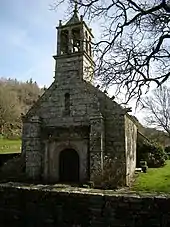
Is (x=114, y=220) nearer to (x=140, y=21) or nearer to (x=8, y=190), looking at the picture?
(x=8, y=190)

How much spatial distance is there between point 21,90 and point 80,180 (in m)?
51.1

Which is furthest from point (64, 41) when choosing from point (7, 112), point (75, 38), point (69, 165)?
point (7, 112)

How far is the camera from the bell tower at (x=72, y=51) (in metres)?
18.9

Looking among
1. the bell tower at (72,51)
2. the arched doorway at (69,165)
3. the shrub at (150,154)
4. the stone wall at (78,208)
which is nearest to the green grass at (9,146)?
the arched doorway at (69,165)

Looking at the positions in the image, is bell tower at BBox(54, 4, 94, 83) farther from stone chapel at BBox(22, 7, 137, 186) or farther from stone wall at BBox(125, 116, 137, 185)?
stone wall at BBox(125, 116, 137, 185)

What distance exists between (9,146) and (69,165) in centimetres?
2317

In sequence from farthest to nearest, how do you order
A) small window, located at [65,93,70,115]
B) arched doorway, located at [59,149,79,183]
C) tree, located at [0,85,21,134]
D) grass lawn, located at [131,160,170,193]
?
tree, located at [0,85,21,134] → small window, located at [65,93,70,115] → arched doorway, located at [59,149,79,183] → grass lawn, located at [131,160,170,193]

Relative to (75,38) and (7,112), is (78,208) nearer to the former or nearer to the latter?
(75,38)

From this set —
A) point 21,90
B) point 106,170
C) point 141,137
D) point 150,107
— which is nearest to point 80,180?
point 106,170

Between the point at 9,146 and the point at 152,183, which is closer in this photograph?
the point at 152,183

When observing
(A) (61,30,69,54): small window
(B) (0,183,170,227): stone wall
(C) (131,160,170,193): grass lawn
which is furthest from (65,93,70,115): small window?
(B) (0,183,170,227): stone wall

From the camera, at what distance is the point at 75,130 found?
17.4m

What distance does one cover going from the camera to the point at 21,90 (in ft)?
211

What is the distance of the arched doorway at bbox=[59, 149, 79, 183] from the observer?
17.8m
